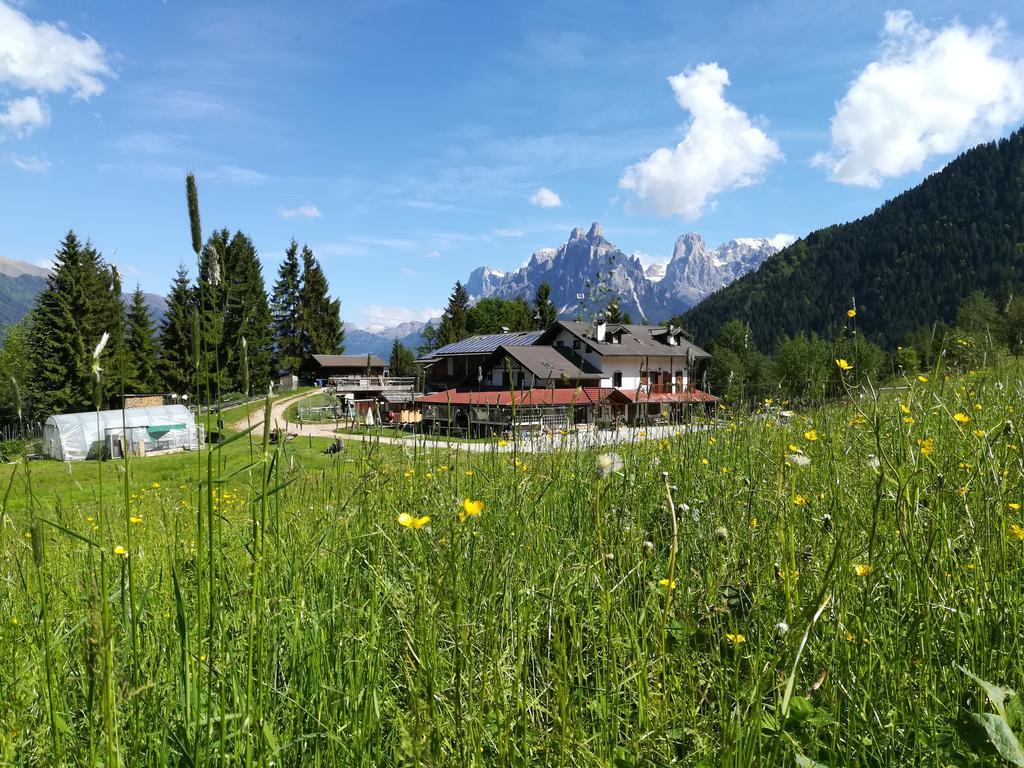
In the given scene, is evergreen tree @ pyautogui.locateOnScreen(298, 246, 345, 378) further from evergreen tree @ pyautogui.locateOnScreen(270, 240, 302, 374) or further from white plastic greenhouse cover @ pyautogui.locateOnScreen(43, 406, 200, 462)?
white plastic greenhouse cover @ pyautogui.locateOnScreen(43, 406, 200, 462)

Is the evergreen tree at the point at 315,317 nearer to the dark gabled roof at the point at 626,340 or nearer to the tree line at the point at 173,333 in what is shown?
the tree line at the point at 173,333

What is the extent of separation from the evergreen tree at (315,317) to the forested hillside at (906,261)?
9700cm

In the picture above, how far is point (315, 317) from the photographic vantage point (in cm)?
7662

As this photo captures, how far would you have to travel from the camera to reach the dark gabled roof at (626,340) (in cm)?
4881

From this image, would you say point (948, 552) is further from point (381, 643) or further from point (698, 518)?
point (381, 643)

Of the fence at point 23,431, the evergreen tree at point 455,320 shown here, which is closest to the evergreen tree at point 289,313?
the evergreen tree at point 455,320

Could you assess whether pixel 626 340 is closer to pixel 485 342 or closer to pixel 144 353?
pixel 485 342

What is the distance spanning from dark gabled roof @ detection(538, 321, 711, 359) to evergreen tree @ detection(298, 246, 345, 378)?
34444 mm

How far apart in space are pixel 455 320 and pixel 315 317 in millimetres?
17752

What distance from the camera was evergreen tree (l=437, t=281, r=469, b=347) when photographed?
253 ft

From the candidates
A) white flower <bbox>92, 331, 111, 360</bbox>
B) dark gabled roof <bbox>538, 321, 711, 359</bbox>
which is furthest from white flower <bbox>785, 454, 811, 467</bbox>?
dark gabled roof <bbox>538, 321, 711, 359</bbox>

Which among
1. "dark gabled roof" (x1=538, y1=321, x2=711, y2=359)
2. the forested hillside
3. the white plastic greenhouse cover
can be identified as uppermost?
the forested hillside

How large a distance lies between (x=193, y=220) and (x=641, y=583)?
1.84 metres

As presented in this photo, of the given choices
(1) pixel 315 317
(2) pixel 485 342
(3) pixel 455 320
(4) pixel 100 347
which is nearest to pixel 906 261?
(3) pixel 455 320
